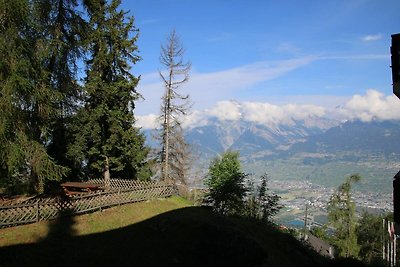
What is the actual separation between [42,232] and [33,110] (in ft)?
26.1

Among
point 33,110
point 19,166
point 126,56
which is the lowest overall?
point 19,166

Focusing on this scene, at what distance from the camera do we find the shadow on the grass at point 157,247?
568 inches

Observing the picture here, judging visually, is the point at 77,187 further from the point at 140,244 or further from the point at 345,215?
the point at 345,215

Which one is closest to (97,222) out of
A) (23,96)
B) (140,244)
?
A: (140,244)

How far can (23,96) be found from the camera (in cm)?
1983

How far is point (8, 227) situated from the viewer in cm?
1677

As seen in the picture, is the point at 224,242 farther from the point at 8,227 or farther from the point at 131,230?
the point at 8,227

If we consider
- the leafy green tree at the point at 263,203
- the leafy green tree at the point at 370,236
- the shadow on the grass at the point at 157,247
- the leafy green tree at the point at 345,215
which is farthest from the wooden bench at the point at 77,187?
the leafy green tree at the point at 370,236

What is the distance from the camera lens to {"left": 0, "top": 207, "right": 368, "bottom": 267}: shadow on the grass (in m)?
14.4

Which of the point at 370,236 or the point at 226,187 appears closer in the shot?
the point at 226,187

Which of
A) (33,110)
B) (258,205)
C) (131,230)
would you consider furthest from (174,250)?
(258,205)

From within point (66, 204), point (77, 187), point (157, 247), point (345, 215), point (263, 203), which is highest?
point (77, 187)

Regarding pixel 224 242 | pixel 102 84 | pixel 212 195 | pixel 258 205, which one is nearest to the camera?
pixel 224 242

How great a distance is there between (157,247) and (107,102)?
1679cm
